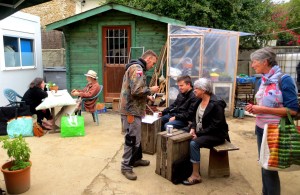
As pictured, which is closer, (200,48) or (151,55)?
(151,55)

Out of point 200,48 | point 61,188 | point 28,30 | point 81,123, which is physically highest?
point 28,30

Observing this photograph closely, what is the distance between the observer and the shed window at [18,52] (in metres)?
8.41

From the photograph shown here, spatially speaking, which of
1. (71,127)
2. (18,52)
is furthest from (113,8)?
(18,52)

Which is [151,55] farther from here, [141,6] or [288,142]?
[141,6]

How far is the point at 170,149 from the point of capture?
3.33 meters

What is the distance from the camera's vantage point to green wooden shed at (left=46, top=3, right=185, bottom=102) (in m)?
7.61

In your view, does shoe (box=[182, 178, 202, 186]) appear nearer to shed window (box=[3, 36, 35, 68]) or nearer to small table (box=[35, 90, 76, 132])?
small table (box=[35, 90, 76, 132])

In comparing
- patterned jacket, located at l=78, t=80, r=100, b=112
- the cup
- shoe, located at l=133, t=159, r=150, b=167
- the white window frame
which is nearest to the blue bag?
patterned jacket, located at l=78, t=80, r=100, b=112

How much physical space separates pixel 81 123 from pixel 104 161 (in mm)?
1486

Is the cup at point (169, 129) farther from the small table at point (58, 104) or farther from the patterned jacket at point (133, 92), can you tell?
the small table at point (58, 104)

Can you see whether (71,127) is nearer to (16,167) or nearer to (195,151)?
(16,167)

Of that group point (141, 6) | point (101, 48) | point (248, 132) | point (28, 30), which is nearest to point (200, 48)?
point (248, 132)

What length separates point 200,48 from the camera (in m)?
6.69

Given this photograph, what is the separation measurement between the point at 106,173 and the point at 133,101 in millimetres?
1096
